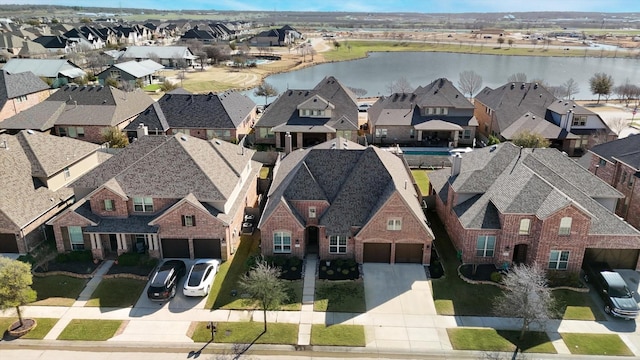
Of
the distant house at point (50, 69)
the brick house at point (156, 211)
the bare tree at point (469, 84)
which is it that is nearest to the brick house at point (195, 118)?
the brick house at point (156, 211)

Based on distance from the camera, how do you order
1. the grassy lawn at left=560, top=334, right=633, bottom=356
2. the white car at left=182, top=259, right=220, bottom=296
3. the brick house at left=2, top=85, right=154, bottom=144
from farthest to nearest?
the brick house at left=2, top=85, right=154, bottom=144, the white car at left=182, top=259, right=220, bottom=296, the grassy lawn at left=560, top=334, right=633, bottom=356

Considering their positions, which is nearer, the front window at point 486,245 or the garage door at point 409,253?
the front window at point 486,245

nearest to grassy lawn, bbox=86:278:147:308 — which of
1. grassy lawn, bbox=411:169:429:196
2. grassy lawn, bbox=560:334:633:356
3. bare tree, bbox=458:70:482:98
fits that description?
grassy lawn, bbox=560:334:633:356

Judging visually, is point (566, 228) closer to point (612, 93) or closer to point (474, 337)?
point (474, 337)

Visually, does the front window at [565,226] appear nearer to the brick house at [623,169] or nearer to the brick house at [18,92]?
the brick house at [623,169]

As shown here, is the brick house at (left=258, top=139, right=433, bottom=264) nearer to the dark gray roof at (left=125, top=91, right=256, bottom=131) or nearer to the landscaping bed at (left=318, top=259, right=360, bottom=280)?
the landscaping bed at (left=318, top=259, right=360, bottom=280)

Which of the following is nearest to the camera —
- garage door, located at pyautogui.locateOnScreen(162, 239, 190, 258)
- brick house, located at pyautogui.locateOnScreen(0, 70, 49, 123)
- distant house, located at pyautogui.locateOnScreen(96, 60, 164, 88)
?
garage door, located at pyautogui.locateOnScreen(162, 239, 190, 258)

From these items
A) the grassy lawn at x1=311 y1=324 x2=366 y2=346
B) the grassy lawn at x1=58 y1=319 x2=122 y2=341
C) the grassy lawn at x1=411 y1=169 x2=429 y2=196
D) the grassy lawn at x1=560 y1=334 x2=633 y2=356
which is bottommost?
the grassy lawn at x1=560 y1=334 x2=633 y2=356
